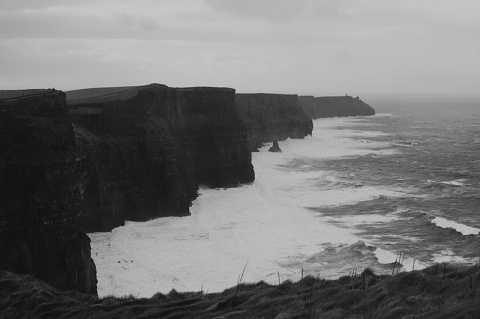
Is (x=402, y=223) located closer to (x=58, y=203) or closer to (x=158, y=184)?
(x=158, y=184)

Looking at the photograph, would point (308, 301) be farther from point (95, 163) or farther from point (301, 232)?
point (95, 163)

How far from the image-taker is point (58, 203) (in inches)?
966

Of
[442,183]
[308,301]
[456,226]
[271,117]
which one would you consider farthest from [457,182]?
[271,117]

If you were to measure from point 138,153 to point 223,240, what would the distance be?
11000mm

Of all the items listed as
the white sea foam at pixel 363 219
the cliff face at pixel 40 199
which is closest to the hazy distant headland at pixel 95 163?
the cliff face at pixel 40 199

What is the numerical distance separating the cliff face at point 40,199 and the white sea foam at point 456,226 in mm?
22248

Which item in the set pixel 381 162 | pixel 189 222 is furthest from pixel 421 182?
pixel 189 222

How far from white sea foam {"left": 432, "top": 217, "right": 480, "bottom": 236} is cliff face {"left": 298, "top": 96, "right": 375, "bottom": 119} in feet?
364

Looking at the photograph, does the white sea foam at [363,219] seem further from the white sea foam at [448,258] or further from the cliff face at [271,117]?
the cliff face at [271,117]

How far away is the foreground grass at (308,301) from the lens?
40.7ft

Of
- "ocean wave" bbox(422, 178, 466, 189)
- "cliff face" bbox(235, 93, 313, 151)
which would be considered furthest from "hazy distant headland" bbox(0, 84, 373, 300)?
"cliff face" bbox(235, 93, 313, 151)

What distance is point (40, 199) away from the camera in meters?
24.0

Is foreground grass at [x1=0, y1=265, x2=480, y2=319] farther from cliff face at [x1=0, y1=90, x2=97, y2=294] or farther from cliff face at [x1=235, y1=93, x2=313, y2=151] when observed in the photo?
cliff face at [x1=235, y1=93, x2=313, y2=151]

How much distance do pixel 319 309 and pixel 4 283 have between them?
416 inches
